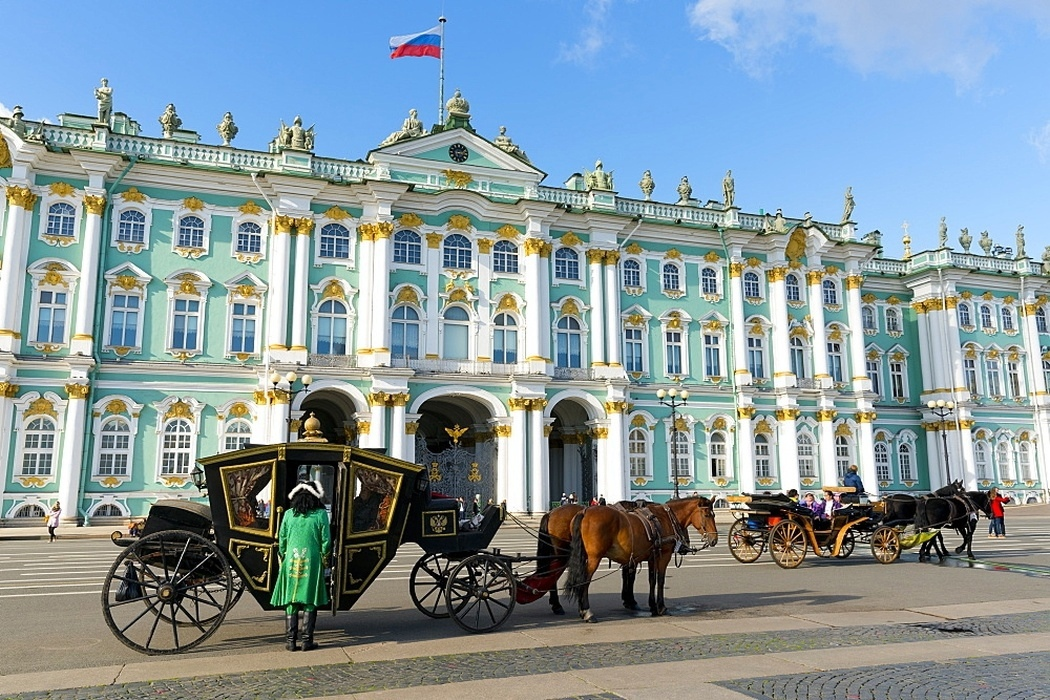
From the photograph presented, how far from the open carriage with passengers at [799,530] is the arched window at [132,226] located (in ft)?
84.3

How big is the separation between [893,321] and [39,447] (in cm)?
4366

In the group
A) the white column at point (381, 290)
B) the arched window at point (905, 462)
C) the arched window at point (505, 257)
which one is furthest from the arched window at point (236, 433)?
the arched window at point (905, 462)

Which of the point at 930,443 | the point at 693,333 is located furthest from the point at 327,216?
the point at 930,443

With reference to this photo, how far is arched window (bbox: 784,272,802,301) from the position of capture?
42.2 meters

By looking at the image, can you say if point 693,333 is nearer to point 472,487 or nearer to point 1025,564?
point 472,487

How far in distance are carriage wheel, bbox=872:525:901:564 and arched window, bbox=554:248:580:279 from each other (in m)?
21.5

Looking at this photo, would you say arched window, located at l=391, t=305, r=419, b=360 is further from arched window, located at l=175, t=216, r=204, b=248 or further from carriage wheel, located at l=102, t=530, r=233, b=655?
carriage wheel, located at l=102, t=530, r=233, b=655

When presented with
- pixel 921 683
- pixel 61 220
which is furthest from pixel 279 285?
pixel 921 683

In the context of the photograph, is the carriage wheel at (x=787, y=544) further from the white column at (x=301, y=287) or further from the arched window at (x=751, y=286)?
the arched window at (x=751, y=286)

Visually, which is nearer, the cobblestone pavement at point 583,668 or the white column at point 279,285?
the cobblestone pavement at point 583,668

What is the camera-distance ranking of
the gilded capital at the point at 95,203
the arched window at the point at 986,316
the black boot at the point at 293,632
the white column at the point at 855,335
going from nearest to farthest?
the black boot at the point at 293,632, the gilded capital at the point at 95,203, the white column at the point at 855,335, the arched window at the point at 986,316

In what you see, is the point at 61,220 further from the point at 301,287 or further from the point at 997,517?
the point at 997,517

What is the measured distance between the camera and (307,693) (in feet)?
24.0

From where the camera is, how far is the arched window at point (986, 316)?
48250 millimetres
